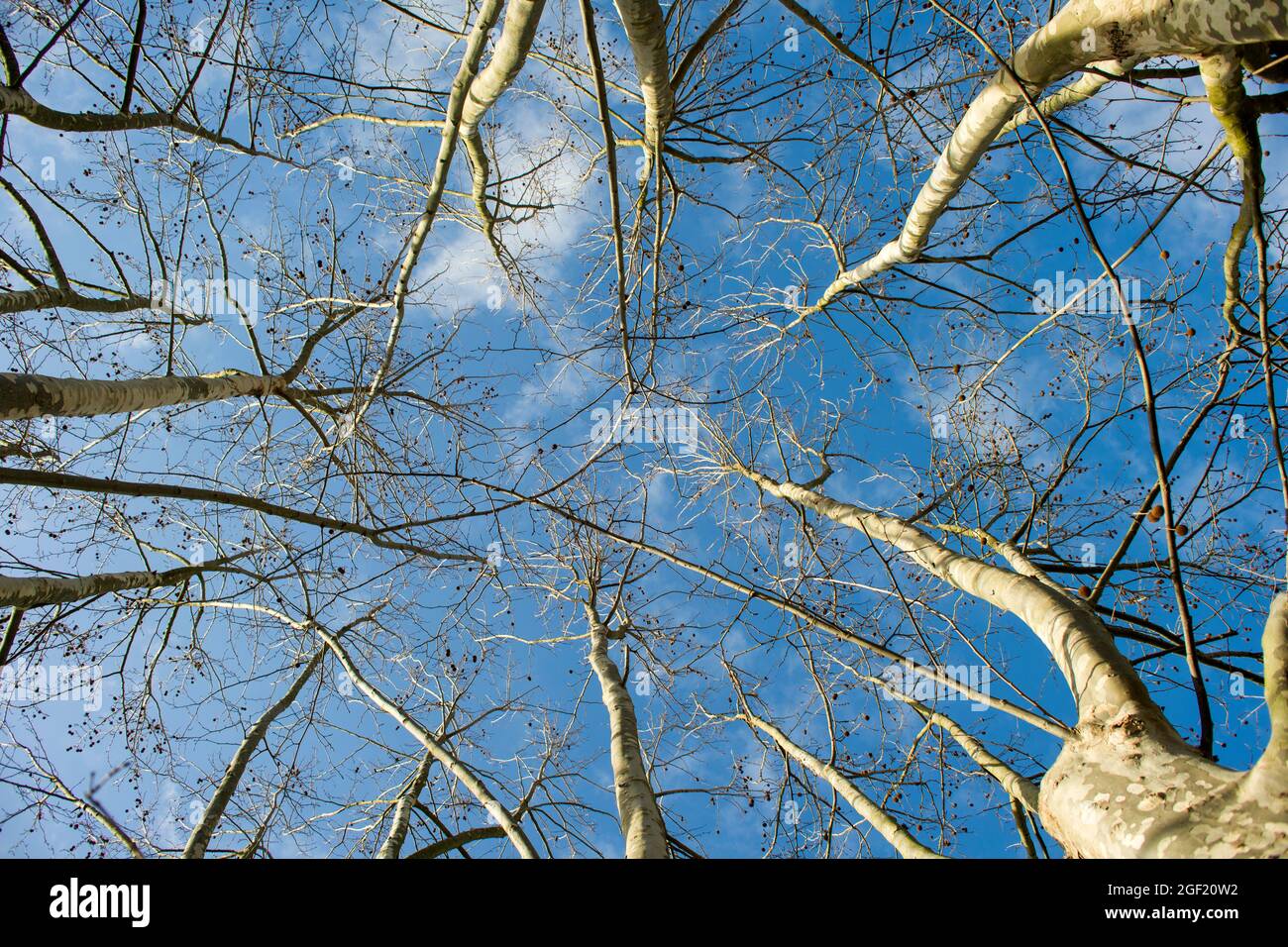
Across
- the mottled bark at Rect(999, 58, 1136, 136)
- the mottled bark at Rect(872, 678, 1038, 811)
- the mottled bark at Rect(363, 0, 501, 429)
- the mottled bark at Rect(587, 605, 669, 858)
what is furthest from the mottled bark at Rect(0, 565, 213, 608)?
the mottled bark at Rect(999, 58, 1136, 136)

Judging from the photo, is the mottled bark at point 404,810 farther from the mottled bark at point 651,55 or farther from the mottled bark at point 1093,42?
the mottled bark at point 1093,42

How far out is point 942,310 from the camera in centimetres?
484

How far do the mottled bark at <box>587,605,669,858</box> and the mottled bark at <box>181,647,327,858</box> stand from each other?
6.73 feet

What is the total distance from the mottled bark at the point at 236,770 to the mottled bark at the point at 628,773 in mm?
2050

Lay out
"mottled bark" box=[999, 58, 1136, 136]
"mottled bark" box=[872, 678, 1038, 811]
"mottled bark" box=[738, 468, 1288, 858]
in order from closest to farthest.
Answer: "mottled bark" box=[738, 468, 1288, 858], "mottled bark" box=[872, 678, 1038, 811], "mottled bark" box=[999, 58, 1136, 136]

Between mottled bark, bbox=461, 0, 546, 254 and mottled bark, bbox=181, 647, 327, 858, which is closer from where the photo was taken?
mottled bark, bbox=461, 0, 546, 254

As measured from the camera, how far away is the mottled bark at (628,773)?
2.74m

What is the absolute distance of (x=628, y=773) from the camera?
3.29m

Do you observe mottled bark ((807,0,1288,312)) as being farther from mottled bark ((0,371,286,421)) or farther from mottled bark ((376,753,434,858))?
mottled bark ((376,753,434,858))

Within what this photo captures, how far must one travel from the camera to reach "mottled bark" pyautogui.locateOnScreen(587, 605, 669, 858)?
2740 mm
